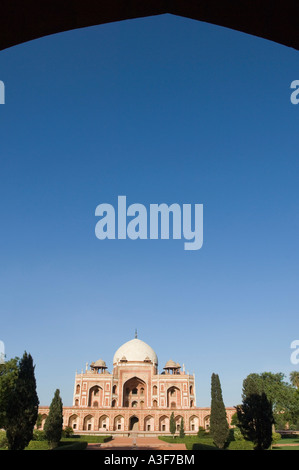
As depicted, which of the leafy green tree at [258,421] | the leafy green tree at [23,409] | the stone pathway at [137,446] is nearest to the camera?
the leafy green tree at [23,409]

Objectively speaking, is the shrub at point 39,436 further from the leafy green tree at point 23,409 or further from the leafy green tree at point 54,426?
the leafy green tree at point 23,409

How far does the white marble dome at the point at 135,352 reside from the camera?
53.1 meters

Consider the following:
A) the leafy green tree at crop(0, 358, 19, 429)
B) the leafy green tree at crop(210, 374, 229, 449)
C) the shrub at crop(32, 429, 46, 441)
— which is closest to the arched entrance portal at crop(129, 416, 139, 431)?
the shrub at crop(32, 429, 46, 441)

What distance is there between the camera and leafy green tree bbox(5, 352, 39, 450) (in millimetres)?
18875

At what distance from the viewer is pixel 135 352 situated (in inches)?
2112

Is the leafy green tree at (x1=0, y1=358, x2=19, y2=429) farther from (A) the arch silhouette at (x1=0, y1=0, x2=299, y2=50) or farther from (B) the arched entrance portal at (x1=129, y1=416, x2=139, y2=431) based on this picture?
(A) the arch silhouette at (x1=0, y1=0, x2=299, y2=50)

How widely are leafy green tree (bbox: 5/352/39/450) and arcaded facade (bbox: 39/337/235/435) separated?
24.5m

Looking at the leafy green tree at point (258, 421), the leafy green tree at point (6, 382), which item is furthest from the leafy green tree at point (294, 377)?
the leafy green tree at point (6, 382)

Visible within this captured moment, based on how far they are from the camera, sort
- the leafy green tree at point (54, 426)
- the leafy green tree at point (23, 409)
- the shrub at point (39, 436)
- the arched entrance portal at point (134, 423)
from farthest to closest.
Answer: the arched entrance portal at point (134, 423) → the shrub at point (39, 436) → the leafy green tree at point (54, 426) → the leafy green tree at point (23, 409)

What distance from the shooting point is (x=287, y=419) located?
4228 centimetres
